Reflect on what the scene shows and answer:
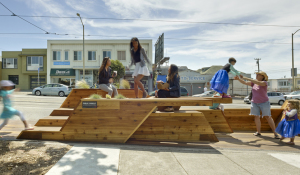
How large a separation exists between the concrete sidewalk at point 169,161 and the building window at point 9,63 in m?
34.3

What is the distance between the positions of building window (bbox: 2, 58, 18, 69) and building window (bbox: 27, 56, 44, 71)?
8.59 feet

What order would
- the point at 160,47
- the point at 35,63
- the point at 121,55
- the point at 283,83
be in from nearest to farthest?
1. the point at 160,47
2. the point at 121,55
3. the point at 35,63
4. the point at 283,83

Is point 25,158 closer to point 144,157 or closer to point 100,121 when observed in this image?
point 100,121

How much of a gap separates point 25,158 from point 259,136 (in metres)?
5.27

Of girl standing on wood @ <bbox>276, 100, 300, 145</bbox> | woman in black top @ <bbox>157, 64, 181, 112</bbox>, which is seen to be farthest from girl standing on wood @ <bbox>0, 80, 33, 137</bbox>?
girl standing on wood @ <bbox>276, 100, 300, 145</bbox>

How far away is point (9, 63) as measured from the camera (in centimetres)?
3072

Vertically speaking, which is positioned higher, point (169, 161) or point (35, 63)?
point (35, 63)

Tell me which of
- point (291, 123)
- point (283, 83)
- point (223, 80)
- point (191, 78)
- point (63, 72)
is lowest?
point (291, 123)

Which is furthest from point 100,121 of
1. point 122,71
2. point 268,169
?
point 122,71

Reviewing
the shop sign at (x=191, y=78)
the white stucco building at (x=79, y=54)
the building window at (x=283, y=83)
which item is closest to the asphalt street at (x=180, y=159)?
the white stucco building at (x=79, y=54)

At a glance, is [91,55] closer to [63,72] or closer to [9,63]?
[63,72]

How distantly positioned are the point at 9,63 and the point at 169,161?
36645 millimetres

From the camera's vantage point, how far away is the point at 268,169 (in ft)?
9.43

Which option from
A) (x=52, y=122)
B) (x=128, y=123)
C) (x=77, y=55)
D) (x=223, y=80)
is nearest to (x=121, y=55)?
(x=77, y=55)
